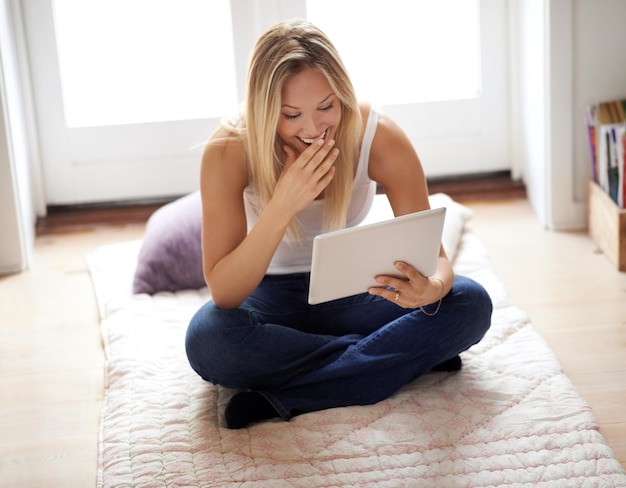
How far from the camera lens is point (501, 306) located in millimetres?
2398

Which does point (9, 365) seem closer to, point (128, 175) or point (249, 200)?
point (249, 200)

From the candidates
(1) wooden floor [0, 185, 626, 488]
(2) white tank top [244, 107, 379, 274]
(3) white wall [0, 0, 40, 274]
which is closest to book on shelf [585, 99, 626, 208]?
(1) wooden floor [0, 185, 626, 488]

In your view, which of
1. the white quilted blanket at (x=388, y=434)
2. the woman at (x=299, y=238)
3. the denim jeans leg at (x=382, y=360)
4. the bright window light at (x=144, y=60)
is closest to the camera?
the white quilted blanket at (x=388, y=434)

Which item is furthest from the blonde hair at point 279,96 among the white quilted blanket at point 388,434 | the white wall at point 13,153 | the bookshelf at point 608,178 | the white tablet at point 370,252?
the white wall at point 13,153

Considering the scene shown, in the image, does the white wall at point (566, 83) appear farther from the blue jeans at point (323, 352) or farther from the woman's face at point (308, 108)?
the woman's face at point (308, 108)

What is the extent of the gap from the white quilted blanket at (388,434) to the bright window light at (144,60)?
1.18 metres

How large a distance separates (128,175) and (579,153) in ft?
4.57

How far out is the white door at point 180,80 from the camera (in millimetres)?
3123

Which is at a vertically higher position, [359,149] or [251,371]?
[359,149]

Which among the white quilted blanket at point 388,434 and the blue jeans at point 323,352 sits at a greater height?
the blue jeans at point 323,352

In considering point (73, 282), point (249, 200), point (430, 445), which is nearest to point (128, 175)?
point (73, 282)

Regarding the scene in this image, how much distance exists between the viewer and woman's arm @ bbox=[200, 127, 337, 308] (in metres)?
1.88

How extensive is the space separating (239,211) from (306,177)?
0.57ft

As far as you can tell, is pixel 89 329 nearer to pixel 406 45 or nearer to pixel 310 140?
pixel 310 140
